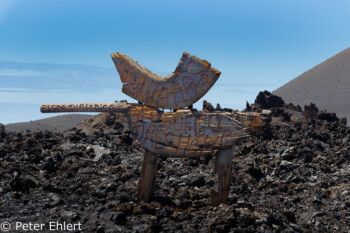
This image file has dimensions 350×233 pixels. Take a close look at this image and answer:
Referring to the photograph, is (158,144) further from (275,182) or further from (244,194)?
(275,182)

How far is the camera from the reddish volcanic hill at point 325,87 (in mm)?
31973

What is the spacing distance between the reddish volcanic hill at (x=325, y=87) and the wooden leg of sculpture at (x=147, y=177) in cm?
2149

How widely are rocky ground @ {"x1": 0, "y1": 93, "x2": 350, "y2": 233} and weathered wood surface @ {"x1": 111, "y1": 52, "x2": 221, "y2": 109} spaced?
228 cm

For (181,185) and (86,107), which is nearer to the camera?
(86,107)

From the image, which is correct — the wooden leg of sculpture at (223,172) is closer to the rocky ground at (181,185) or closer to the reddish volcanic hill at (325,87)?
Answer: the rocky ground at (181,185)

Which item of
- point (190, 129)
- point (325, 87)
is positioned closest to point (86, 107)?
point (190, 129)

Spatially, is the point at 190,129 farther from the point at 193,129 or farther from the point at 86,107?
the point at 86,107

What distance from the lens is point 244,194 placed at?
11.6 m

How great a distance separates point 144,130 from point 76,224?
239 centimetres

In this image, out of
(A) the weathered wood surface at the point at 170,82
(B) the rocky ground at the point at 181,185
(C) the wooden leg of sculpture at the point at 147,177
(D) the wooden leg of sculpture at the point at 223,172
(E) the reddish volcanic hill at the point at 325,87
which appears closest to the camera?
(B) the rocky ground at the point at 181,185

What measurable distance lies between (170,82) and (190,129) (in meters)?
1.08

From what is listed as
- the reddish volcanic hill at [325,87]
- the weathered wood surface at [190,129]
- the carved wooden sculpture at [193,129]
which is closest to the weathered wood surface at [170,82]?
the carved wooden sculpture at [193,129]

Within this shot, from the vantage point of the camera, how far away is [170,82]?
947cm

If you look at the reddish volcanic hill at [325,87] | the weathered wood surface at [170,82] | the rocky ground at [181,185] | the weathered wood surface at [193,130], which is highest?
the reddish volcanic hill at [325,87]
